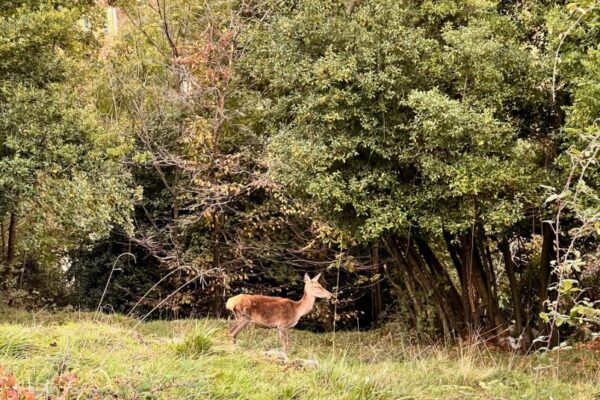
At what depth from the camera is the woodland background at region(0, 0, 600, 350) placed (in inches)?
247

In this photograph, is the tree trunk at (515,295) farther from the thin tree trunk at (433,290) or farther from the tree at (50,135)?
the tree at (50,135)

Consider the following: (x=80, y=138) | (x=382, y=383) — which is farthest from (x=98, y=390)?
(x=80, y=138)

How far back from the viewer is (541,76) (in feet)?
21.1

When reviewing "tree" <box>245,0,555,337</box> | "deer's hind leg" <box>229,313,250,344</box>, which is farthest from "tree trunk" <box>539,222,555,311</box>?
"deer's hind leg" <box>229,313,250,344</box>

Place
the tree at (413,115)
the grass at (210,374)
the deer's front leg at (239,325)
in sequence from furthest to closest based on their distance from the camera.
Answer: the deer's front leg at (239,325) < the tree at (413,115) < the grass at (210,374)

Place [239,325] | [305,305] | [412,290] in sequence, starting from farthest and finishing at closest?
[412,290]
[305,305]
[239,325]

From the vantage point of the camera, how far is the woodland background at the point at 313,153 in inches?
247

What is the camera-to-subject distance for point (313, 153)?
6.75m

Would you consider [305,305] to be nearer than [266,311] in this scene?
No

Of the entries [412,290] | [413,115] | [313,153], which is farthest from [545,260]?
[313,153]

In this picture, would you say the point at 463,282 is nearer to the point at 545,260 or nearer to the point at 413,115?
the point at 545,260

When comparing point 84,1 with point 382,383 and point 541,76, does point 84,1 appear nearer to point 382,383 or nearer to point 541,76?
point 541,76

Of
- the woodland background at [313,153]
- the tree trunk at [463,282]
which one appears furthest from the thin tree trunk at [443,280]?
the tree trunk at [463,282]

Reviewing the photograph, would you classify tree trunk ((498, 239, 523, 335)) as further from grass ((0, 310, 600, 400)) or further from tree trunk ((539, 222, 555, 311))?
grass ((0, 310, 600, 400))
